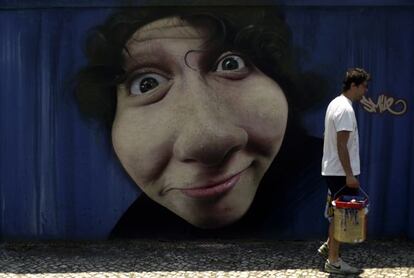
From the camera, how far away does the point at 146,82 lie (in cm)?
562

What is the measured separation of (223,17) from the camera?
5.58 m

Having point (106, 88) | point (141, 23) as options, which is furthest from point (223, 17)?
point (106, 88)

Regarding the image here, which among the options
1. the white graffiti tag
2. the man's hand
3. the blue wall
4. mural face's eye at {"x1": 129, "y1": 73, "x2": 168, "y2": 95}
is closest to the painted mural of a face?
mural face's eye at {"x1": 129, "y1": 73, "x2": 168, "y2": 95}

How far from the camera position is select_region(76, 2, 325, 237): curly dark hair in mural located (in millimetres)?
5574

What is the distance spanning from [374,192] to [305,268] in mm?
1082

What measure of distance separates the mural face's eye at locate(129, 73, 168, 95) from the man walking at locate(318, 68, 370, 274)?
1469 millimetres

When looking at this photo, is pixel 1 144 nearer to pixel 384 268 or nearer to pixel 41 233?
pixel 41 233

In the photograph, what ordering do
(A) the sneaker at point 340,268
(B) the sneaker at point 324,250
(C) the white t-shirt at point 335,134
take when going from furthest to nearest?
(B) the sneaker at point 324,250 → (A) the sneaker at point 340,268 → (C) the white t-shirt at point 335,134

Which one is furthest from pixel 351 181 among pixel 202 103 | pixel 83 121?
pixel 83 121

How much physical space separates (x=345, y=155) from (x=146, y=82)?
1802 mm

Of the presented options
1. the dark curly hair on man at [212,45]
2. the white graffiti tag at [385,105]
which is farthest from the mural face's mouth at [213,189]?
the white graffiti tag at [385,105]

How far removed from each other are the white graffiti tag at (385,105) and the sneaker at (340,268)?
1393mm

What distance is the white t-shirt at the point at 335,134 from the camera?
191 inches

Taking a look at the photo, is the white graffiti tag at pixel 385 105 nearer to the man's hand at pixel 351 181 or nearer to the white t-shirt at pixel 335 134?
the white t-shirt at pixel 335 134
